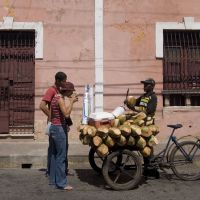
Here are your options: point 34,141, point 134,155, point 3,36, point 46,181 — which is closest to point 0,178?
point 46,181

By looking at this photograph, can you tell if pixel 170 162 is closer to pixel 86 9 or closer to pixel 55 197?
pixel 55 197

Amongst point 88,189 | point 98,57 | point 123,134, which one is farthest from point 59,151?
point 98,57

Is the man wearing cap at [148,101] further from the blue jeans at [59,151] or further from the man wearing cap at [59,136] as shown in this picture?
the blue jeans at [59,151]

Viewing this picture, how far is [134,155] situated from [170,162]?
32.3 inches

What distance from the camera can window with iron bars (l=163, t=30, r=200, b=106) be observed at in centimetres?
1108

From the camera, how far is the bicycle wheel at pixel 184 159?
7402 millimetres

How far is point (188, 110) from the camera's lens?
1097 centimetres

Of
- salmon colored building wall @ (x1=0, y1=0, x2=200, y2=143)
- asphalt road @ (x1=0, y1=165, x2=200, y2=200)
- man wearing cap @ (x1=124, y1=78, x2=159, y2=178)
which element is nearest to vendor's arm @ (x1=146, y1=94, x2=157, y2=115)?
man wearing cap @ (x1=124, y1=78, x2=159, y2=178)

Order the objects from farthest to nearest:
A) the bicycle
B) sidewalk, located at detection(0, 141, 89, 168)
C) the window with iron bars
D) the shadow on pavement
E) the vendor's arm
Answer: the window with iron bars → sidewalk, located at detection(0, 141, 89, 168) → the vendor's arm → the shadow on pavement → the bicycle

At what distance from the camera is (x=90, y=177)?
25.8ft

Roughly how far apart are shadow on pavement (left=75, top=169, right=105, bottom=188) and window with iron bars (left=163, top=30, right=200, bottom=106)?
3.48 meters

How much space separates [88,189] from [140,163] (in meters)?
0.89

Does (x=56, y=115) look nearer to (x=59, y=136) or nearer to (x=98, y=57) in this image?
(x=59, y=136)

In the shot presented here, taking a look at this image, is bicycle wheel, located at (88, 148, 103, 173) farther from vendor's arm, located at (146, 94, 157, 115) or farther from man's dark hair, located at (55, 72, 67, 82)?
man's dark hair, located at (55, 72, 67, 82)
